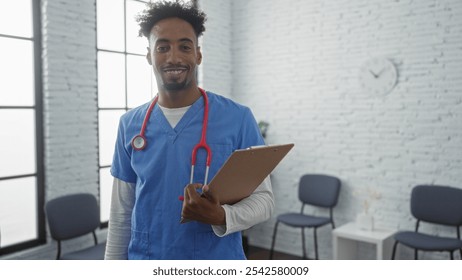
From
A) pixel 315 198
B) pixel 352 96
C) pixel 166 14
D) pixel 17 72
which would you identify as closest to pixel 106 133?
pixel 17 72

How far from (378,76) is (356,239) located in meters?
1.58

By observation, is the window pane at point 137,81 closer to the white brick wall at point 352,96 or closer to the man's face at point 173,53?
the white brick wall at point 352,96

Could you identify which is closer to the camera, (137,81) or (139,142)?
(139,142)

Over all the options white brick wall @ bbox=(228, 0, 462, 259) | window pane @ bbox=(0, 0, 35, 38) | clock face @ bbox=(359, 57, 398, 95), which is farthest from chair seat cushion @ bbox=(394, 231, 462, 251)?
window pane @ bbox=(0, 0, 35, 38)

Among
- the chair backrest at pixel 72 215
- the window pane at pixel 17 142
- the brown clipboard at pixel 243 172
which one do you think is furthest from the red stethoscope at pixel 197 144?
the window pane at pixel 17 142

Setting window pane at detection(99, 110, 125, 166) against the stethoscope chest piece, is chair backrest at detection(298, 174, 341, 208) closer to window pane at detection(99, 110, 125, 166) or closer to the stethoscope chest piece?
window pane at detection(99, 110, 125, 166)

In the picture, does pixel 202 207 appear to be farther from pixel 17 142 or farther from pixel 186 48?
pixel 17 142

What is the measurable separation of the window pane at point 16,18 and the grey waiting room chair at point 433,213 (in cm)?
354

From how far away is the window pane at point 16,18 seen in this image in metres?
3.38

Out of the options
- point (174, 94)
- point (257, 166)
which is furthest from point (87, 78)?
point (257, 166)

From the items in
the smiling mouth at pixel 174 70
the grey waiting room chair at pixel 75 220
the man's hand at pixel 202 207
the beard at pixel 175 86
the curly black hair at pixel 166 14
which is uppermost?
the curly black hair at pixel 166 14

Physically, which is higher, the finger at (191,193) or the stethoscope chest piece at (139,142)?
the stethoscope chest piece at (139,142)

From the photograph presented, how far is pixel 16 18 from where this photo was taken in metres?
3.45
